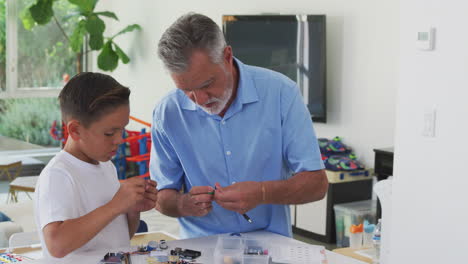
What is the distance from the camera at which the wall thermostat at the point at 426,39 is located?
301 centimetres

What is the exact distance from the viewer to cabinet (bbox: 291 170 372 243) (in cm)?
489

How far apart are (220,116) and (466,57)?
132 centimetres

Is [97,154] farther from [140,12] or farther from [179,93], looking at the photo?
[140,12]

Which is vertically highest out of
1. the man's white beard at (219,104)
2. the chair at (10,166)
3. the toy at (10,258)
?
the man's white beard at (219,104)

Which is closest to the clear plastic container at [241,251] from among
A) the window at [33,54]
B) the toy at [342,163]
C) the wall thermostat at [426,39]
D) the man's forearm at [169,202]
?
the man's forearm at [169,202]

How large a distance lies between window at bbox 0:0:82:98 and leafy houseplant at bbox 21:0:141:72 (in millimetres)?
249

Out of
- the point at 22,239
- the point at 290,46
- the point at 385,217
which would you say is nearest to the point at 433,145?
the point at 385,217

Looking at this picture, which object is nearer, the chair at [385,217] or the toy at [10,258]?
the chair at [385,217]

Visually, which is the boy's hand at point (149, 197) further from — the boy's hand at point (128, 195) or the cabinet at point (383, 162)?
the cabinet at point (383, 162)

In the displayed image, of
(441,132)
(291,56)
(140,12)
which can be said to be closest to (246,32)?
(291,56)

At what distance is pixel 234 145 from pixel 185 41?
37 centimetres

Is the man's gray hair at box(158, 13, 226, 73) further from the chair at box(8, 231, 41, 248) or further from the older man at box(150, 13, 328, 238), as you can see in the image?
the chair at box(8, 231, 41, 248)

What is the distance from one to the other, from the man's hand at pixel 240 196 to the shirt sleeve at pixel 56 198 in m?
0.41

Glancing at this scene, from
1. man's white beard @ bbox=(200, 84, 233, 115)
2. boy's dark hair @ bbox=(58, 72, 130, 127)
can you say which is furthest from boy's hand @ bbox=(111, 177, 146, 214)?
man's white beard @ bbox=(200, 84, 233, 115)
